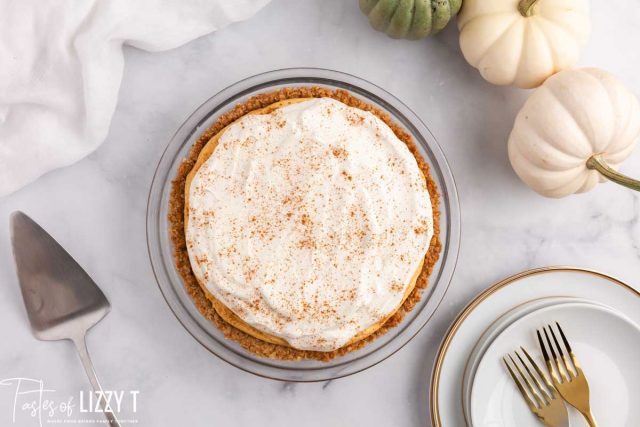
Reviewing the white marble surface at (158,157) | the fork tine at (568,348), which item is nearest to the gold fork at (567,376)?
the fork tine at (568,348)

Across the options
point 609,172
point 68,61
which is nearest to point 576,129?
point 609,172

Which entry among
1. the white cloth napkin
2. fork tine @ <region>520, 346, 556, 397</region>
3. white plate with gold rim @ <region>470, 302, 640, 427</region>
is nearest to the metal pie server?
the white cloth napkin

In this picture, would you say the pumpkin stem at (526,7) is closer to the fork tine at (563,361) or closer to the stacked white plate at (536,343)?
the stacked white plate at (536,343)

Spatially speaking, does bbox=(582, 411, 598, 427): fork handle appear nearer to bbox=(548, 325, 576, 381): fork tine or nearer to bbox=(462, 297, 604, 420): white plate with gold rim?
bbox=(548, 325, 576, 381): fork tine

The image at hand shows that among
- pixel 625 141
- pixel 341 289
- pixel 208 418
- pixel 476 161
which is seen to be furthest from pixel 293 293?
pixel 625 141

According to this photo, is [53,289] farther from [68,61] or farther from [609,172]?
[609,172]
